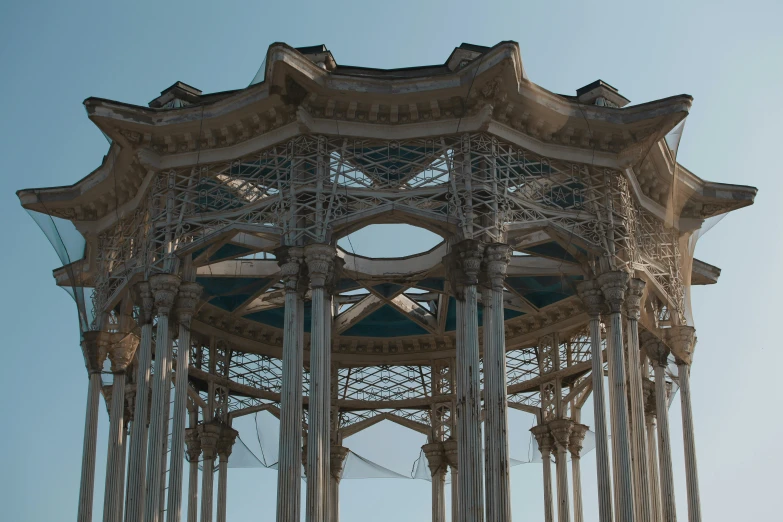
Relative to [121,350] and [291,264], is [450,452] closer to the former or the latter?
[121,350]

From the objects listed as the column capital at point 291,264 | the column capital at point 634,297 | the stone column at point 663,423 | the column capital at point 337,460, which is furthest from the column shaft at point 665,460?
the column capital at point 337,460

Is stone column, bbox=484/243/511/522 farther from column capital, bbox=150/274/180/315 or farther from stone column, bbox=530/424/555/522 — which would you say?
stone column, bbox=530/424/555/522

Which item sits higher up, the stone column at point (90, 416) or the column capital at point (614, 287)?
the column capital at point (614, 287)

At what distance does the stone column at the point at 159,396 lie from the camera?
97.2ft

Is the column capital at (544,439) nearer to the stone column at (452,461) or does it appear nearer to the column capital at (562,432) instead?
the column capital at (562,432)

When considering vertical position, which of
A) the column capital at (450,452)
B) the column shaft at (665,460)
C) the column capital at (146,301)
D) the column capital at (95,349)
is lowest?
the column shaft at (665,460)

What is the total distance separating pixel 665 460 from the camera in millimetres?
33844

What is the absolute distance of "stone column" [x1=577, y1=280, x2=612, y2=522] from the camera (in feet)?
98.6

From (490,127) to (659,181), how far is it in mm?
6845

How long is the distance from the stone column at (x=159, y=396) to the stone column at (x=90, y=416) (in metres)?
3.87

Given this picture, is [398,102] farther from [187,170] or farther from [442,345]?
[442,345]

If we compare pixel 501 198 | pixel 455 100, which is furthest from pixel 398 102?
pixel 501 198

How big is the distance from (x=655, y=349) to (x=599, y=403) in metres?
5.25

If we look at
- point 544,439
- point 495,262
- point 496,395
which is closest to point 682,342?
point 495,262
